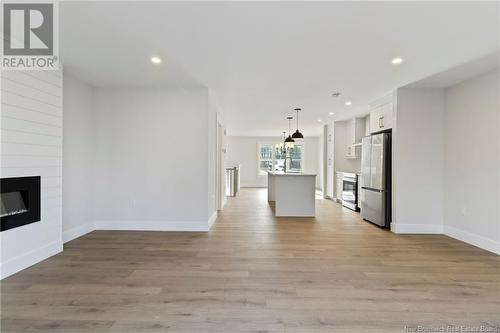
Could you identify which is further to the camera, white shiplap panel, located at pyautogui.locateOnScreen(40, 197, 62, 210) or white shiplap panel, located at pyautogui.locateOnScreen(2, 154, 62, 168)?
white shiplap panel, located at pyautogui.locateOnScreen(40, 197, 62, 210)

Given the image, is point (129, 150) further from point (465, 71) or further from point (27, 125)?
point (465, 71)

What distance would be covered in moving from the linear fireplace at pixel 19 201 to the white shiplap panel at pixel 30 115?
0.68m

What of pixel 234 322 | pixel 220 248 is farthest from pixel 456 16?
pixel 220 248

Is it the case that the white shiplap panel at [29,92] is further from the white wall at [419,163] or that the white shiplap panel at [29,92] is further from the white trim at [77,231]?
the white wall at [419,163]

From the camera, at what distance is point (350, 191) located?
22.7 feet

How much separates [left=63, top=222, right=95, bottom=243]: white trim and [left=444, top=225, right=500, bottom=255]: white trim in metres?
6.10

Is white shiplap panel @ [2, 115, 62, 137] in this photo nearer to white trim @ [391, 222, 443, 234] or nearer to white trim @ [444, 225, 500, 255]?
white trim @ [391, 222, 443, 234]

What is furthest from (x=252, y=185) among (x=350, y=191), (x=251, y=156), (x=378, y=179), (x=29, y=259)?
(x=29, y=259)

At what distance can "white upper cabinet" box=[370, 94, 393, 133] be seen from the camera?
485 cm

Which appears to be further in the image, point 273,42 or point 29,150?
point 29,150

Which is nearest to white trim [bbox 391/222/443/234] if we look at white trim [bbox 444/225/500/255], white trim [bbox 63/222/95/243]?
white trim [bbox 444/225/500/255]

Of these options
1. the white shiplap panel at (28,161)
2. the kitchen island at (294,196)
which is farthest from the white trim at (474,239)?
the white shiplap panel at (28,161)

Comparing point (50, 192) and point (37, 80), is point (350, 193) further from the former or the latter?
point (37, 80)

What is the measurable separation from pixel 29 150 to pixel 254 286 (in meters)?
2.96
